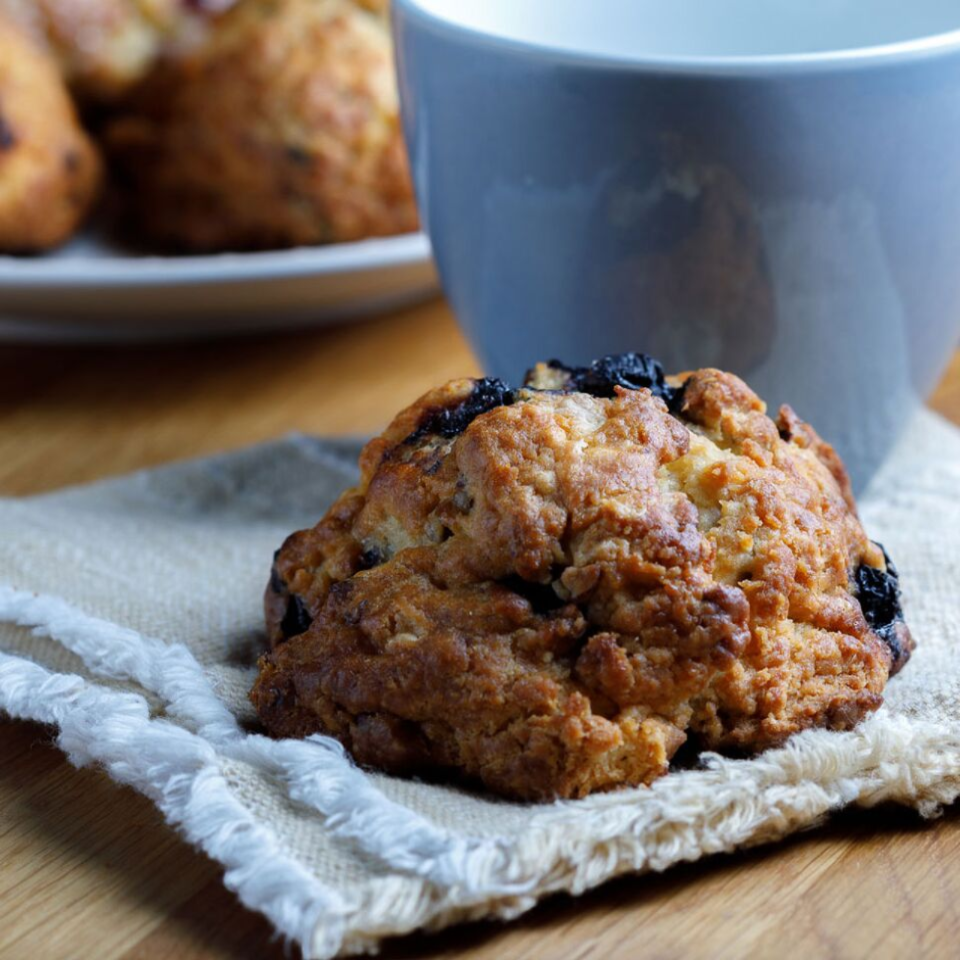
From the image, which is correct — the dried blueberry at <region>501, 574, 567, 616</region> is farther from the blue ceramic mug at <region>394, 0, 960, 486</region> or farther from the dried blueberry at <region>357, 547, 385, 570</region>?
the blue ceramic mug at <region>394, 0, 960, 486</region>

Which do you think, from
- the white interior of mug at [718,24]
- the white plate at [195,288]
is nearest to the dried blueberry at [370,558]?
the white interior of mug at [718,24]

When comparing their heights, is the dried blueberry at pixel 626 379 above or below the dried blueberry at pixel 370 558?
above

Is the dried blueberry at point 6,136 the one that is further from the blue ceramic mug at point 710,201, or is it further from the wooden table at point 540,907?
the wooden table at point 540,907

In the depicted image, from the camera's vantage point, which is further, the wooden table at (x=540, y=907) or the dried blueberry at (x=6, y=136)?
the dried blueberry at (x=6, y=136)

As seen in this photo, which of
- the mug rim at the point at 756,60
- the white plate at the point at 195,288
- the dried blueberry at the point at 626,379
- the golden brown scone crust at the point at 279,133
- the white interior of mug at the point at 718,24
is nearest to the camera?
the dried blueberry at the point at 626,379

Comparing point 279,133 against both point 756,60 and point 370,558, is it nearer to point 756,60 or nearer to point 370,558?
point 756,60

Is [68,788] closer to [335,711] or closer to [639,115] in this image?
[335,711]

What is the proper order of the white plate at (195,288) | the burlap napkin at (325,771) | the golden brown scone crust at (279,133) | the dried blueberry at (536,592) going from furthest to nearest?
1. the golden brown scone crust at (279,133)
2. the white plate at (195,288)
3. the dried blueberry at (536,592)
4. the burlap napkin at (325,771)
